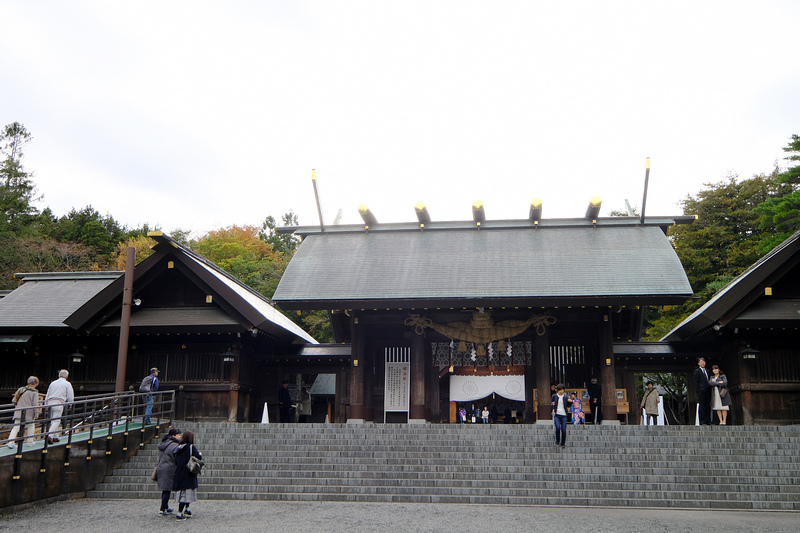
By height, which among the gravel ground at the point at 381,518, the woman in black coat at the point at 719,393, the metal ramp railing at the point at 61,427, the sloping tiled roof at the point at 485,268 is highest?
the sloping tiled roof at the point at 485,268

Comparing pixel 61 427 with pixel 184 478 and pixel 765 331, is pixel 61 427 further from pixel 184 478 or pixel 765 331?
pixel 765 331

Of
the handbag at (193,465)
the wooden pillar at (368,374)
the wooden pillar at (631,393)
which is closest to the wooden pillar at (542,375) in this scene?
the wooden pillar at (631,393)

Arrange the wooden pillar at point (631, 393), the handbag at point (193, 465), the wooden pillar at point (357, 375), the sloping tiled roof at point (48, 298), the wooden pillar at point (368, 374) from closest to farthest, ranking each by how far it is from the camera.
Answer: the handbag at point (193, 465) → the wooden pillar at point (357, 375) → the wooden pillar at point (368, 374) → the sloping tiled roof at point (48, 298) → the wooden pillar at point (631, 393)

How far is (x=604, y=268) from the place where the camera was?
18469 mm

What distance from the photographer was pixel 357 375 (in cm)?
1891

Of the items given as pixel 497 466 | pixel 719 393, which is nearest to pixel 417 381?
pixel 497 466

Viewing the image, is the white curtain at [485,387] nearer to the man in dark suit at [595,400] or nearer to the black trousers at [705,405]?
the man in dark suit at [595,400]

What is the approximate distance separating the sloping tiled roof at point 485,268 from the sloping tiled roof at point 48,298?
695 cm

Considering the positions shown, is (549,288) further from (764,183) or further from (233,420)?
(764,183)

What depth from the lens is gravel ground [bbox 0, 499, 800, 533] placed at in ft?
29.7

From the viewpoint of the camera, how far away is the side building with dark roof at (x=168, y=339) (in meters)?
18.5

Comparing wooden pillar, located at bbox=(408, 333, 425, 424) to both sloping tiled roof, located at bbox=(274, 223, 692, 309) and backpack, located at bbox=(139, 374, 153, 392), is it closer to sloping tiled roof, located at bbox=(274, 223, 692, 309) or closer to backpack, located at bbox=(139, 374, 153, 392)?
sloping tiled roof, located at bbox=(274, 223, 692, 309)

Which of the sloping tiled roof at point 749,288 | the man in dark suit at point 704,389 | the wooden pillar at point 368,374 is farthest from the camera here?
the wooden pillar at point 368,374

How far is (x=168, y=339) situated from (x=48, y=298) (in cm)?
503
